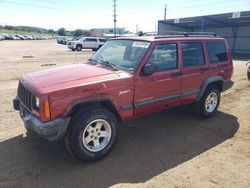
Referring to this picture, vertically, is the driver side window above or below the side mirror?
above

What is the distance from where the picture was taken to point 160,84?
4500mm

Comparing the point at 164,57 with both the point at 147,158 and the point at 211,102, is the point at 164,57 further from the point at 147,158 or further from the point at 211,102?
the point at 211,102

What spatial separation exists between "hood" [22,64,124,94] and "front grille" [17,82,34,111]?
124 mm

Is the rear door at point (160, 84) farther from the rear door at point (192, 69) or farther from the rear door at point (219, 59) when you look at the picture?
the rear door at point (219, 59)

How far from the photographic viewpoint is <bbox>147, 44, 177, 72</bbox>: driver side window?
442 centimetres

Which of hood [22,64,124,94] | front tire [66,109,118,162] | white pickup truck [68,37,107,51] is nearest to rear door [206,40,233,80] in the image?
hood [22,64,124,94]

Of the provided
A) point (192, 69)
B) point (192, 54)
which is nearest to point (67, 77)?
point (192, 69)

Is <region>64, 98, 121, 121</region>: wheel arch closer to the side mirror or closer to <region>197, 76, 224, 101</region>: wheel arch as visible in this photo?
the side mirror

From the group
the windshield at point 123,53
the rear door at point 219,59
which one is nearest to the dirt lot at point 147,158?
the rear door at point 219,59

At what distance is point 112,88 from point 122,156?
1127 millimetres

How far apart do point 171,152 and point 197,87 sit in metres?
1.74

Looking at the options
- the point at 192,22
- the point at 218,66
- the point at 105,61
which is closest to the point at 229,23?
the point at 192,22

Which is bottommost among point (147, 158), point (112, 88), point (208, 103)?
point (147, 158)

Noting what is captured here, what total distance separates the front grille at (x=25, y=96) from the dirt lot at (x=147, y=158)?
0.81 meters
